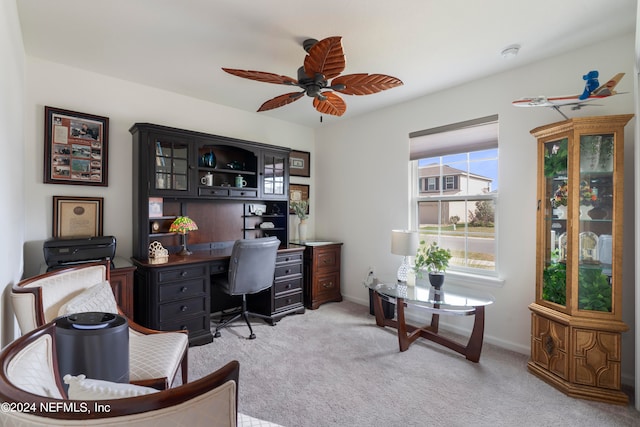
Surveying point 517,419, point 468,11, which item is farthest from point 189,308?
point 468,11

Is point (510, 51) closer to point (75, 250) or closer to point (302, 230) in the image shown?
point (302, 230)

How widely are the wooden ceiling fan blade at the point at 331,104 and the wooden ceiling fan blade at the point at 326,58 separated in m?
0.31

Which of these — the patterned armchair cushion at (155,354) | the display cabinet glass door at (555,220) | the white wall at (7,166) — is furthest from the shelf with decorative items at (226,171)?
the display cabinet glass door at (555,220)

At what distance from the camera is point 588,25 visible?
216 centimetres

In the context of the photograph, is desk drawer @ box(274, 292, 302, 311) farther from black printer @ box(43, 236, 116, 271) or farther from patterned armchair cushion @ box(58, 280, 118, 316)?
patterned armchair cushion @ box(58, 280, 118, 316)

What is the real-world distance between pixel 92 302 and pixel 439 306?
244 centimetres

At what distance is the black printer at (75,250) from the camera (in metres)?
2.33

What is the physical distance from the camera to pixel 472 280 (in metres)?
3.10

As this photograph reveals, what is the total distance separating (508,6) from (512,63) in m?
0.94

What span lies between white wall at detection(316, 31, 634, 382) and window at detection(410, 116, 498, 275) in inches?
4.6

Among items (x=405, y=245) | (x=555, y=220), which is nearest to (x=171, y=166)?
(x=405, y=245)

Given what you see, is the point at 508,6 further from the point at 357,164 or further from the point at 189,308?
the point at 189,308

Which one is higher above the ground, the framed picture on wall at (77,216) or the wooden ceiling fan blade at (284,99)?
the wooden ceiling fan blade at (284,99)

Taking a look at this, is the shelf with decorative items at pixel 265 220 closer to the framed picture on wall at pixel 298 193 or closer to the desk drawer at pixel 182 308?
the framed picture on wall at pixel 298 193
